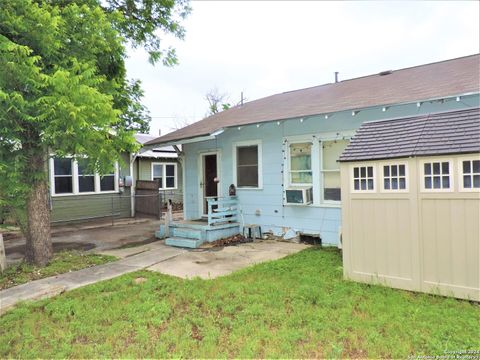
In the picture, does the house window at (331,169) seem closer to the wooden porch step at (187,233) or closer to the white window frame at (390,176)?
the white window frame at (390,176)

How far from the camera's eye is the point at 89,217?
11984 millimetres

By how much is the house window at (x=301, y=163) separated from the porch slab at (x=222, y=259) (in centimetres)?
147

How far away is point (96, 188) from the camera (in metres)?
12.3

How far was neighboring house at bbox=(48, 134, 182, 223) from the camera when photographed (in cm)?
1129

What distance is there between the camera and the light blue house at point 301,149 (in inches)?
238

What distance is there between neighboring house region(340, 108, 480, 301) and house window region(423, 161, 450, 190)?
0.01 metres

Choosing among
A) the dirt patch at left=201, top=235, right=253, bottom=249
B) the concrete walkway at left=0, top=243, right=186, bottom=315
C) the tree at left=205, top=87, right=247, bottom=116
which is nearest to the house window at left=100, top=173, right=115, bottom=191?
the concrete walkway at left=0, top=243, right=186, bottom=315

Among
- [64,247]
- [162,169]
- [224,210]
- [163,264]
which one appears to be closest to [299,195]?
[224,210]

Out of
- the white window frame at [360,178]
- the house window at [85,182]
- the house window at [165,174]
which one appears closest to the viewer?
the white window frame at [360,178]

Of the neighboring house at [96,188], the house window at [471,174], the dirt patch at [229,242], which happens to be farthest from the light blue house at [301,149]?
the neighboring house at [96,188]

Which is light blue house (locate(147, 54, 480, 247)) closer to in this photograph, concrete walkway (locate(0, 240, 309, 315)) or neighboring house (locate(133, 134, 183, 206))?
concrete walkway (locate(0, 240, 309, 315))

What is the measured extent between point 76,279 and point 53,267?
93 cm

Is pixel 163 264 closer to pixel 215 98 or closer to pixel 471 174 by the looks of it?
pixel 471 174

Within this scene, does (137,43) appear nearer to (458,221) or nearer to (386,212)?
(386,212)
